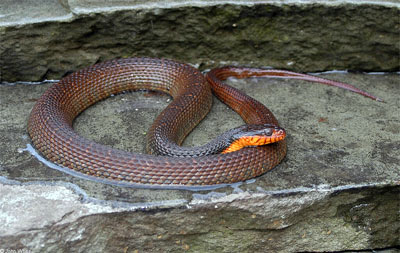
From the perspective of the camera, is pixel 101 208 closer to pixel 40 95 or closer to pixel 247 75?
pixel 40 95

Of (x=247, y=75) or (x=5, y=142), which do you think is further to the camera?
(x=247, y=75)

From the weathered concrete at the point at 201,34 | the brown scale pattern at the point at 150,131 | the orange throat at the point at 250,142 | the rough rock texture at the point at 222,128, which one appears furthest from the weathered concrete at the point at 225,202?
the weathered concrete at the point at 201,34

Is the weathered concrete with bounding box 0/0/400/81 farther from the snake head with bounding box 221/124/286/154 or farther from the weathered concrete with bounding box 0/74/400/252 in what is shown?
the snake head with bounding box 221/124/286/154

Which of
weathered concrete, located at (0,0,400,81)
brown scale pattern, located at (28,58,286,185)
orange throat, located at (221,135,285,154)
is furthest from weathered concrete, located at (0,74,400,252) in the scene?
weathered concrete, located at (0,0,400,81)

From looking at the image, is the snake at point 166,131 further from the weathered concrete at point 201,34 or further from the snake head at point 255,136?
the weathered concrete at point 201,34

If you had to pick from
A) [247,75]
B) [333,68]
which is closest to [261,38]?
[247,75]
